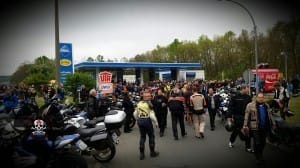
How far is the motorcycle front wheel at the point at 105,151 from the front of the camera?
22.4 ft

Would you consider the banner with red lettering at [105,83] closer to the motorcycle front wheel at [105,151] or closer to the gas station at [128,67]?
the motorcycle front wheel at [105,151]

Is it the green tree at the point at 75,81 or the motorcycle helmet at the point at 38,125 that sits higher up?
the green tree at the point at 75,81

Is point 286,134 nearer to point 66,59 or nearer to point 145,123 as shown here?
point 145,123

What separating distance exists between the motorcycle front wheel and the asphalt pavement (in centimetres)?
14

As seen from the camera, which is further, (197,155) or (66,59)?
(66,59)

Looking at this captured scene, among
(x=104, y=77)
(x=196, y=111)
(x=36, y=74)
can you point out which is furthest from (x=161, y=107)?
(x=36, y=74)

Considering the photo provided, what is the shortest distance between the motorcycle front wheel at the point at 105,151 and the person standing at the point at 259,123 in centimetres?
320

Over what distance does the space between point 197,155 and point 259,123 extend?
1858 mm

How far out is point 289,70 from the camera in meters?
43.5

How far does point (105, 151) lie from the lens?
7.17m

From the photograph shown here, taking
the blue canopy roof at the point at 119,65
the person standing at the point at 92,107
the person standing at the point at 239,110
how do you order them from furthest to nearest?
the blue canopy roof at the point at 119,65
the person standing at the point at 92,107
the person standing at the point at 239,110

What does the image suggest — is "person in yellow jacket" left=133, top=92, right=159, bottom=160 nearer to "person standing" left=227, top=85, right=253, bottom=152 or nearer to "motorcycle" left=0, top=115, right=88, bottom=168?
"motorcycle" left=0, top=115, right=88, bottom=168

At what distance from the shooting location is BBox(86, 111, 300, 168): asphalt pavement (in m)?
6.75

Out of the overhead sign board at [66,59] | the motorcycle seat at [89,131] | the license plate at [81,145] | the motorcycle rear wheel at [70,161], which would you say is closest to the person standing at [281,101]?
the motorcycle seat at [89,131]
